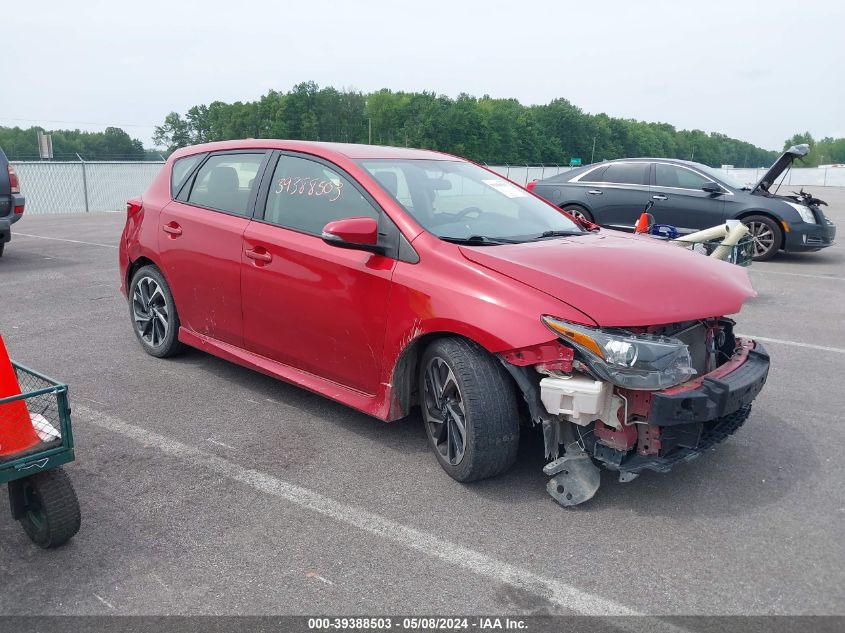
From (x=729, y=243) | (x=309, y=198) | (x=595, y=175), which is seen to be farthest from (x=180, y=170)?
(x=595, y=175)

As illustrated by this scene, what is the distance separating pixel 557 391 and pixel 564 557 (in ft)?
2.27

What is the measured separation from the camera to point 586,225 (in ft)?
16.1

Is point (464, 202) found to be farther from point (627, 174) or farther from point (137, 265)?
point (627, 174)

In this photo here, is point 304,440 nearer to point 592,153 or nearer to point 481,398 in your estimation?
point 481,398

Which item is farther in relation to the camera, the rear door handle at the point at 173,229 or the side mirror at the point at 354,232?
the rear door handle at the point at 173,229

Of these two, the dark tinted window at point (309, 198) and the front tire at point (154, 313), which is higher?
the dark tinted window at point (309, 198)

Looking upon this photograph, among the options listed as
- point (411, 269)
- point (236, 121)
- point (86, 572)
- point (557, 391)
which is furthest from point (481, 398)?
point (236, 121)

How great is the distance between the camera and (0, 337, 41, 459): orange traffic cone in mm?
2932

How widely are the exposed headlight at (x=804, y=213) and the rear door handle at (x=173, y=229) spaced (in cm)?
995

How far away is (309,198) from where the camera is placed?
4.47m

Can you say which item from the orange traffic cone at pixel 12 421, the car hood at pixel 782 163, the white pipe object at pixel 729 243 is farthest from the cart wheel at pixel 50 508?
the car hood at pixel 782 163

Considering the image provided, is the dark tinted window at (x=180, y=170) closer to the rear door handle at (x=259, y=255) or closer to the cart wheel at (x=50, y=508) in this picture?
the rear door handle at (x=259, y=255)

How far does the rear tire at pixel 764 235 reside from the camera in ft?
38.7

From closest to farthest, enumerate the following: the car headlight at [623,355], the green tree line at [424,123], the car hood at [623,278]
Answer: the car headlight at [623,355], the car hood at [623,278], the green tree line at [424,123]
